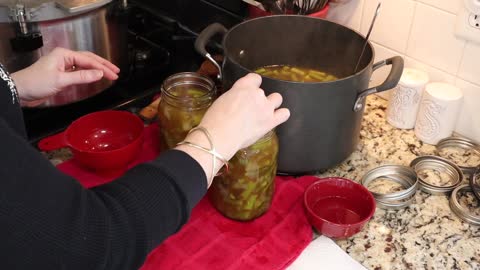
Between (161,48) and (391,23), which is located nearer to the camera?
(391,23)

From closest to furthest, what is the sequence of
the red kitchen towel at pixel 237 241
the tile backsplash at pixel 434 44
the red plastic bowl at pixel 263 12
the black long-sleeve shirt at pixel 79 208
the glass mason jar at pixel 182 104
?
the black long-sleeve shirt at pixel 79 208 → the red kitchen towel at pixel 237 241 → the glass mason jar at pixel 182 104 → the tile backsplash at pixel 434 44 → the red plastic bowl at pixel 263 12

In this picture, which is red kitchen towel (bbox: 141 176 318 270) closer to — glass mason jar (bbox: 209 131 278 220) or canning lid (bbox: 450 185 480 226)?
glass mason jar (bbox: 209 131 278 220)

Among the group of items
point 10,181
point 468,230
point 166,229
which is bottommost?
point 468,230

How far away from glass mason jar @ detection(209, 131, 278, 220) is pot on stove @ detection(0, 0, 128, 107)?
0.42m

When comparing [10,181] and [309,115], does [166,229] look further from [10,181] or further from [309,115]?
[309,115]

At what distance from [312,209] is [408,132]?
0.36 m

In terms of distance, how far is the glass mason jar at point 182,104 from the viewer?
89 cm

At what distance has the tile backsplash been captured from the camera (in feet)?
3.31

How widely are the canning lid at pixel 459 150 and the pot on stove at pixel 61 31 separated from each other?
0.72 metres

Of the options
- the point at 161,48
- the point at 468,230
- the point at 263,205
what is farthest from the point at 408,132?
the point at 161,48

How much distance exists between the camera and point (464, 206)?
913mm

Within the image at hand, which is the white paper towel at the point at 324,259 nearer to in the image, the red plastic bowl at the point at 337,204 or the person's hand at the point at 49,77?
the red plastic bowl at the point at 337,204

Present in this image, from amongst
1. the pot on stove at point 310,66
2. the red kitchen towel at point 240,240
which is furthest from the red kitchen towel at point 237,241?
the pot on stove at point 310,66

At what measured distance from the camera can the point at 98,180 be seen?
939mm
